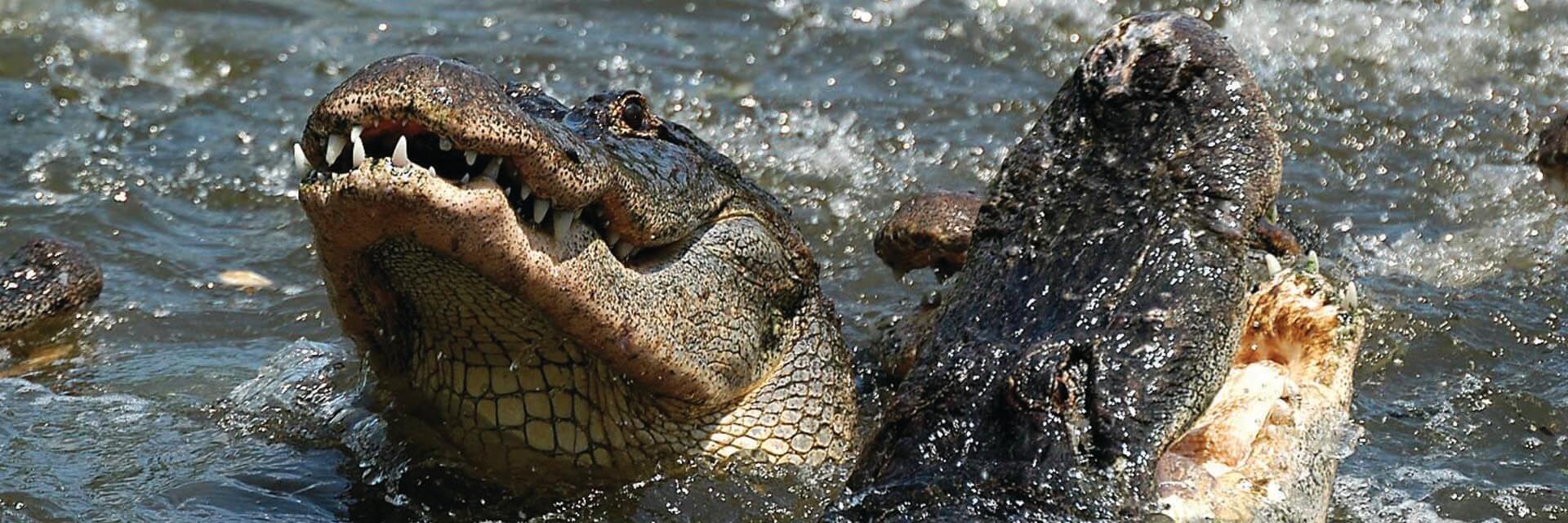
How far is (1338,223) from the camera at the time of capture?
23.4ft

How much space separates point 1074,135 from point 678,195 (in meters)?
0.98

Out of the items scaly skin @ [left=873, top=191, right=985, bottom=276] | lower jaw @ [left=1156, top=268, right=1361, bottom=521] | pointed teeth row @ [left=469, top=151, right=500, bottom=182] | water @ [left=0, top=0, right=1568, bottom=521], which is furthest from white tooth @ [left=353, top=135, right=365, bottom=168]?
scaly skin @ [left=873, top=191, right=985, bottom=276]

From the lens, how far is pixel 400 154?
325 centimetres

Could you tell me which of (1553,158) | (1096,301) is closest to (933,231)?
(1096,301)

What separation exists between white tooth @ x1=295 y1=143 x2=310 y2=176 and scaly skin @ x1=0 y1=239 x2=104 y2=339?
2.99 meters

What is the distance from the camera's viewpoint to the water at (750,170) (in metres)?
4.67

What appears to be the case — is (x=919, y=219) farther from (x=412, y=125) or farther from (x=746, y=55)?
(x=746, y=55)

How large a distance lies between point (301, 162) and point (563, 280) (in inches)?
22.7

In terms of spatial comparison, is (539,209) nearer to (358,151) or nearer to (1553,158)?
(358,151)

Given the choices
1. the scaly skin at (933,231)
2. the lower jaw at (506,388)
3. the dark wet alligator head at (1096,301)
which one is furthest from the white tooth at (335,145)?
the scaly skin at (933,231)

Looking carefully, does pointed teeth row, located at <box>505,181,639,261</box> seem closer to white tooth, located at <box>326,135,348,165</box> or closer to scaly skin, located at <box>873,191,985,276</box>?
white tooth, located at <box>326,135,348,165</box>

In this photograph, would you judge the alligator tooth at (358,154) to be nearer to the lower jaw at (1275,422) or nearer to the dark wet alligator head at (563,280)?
the dark wet alligator head at (563,280)

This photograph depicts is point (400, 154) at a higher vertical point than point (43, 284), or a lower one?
higher

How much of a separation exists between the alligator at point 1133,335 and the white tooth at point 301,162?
3.88 ft
